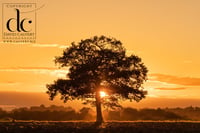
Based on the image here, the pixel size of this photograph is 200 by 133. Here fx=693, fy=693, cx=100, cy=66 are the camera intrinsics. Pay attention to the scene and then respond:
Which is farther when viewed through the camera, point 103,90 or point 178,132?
point 103,90

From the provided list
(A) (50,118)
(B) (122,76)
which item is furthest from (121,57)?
(A) (50,118)

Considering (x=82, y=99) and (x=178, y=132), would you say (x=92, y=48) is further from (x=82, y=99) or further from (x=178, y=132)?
(x=178, y=132)

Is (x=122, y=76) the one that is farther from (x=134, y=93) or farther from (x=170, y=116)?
(x=170, y=116)

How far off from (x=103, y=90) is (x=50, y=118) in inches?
886

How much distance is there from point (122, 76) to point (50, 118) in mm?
24133

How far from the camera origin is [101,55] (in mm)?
89188

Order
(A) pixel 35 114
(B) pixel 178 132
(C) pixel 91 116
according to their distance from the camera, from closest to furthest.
Result: 1. (B) pixel 178 132
2. (C) pixel 91 116
3. (A) pixel 35 114

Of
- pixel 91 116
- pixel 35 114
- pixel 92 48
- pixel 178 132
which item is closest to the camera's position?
pixel 178 132

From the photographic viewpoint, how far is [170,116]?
120 metres

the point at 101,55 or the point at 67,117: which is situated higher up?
the point at 101,55

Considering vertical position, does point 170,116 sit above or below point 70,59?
below

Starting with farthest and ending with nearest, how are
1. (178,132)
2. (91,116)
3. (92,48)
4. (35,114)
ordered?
(35,114)
(91,116)
(92,48)
(178,132)

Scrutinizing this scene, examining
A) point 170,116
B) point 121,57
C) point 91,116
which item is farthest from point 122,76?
point 170,116

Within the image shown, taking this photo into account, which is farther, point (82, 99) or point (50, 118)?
point (50, 118)
